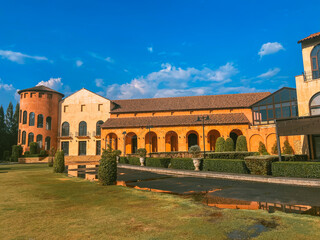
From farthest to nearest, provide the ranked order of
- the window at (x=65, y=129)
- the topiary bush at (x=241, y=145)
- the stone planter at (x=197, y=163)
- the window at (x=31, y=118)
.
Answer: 1. the window at (x=65, y=129)
2. the window at (x=31, y=118)
3. the topiary bush at (x=241, y=145)
4. the stone planter at (x=197, y=163)

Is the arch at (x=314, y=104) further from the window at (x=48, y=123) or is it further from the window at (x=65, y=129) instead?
the window at (x=48, y=123)

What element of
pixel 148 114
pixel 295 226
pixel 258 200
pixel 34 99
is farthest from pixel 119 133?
pixel 295 226

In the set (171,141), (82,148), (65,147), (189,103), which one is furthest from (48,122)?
(189,103)

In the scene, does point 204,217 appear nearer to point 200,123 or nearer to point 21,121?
point 200,123

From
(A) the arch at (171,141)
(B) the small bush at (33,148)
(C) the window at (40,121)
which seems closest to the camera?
(A) the arch at (171,141)

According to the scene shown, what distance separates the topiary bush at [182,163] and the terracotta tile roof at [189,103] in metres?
20.2

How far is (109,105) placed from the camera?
4234cm

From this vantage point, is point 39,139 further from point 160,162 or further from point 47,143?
point 160,162

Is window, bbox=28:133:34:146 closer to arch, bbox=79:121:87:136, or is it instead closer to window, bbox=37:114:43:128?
window, bbox=37:114:43:128

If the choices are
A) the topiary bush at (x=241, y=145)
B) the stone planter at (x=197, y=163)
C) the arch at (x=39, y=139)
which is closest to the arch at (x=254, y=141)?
the topiary bush at (x=241, y=145)

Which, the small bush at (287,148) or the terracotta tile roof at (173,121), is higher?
the terracotta tile roof at (173,121)

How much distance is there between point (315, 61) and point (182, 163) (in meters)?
16.1

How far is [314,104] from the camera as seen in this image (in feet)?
64.5

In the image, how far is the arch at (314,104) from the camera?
19453 millimetres
